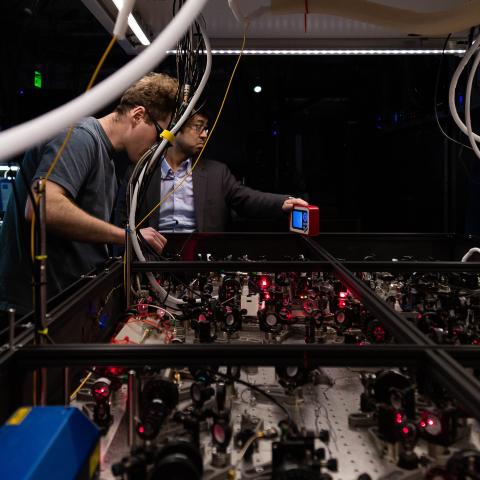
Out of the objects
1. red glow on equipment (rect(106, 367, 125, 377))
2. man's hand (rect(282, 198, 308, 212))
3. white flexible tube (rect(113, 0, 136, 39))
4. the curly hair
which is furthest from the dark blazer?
white flexible tube (rect(113, 0, 136, 39))

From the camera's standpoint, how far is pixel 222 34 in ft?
8.36

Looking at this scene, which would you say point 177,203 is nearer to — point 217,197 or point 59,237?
point 217,197

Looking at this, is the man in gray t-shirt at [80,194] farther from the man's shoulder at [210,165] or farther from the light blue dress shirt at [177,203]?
the man's shoulder at [210,165]

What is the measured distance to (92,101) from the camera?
548mm

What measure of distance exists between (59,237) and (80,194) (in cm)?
22

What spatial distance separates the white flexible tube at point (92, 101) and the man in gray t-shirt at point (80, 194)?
1.07 metres

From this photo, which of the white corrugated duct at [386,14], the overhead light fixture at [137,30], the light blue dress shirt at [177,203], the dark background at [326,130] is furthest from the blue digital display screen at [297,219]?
the dark background at [326,130]

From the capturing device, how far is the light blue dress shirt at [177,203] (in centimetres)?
300

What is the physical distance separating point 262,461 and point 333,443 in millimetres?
149

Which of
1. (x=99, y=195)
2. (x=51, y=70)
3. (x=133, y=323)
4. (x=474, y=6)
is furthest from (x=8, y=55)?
(x=51, y=70)

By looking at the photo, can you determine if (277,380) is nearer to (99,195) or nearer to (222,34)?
(99,195)

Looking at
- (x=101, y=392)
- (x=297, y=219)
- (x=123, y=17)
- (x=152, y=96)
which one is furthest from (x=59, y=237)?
(x=123, y=17)

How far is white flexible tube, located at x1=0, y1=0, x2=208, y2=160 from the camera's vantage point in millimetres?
500

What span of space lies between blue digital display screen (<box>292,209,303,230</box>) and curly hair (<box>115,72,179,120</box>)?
826 mm
